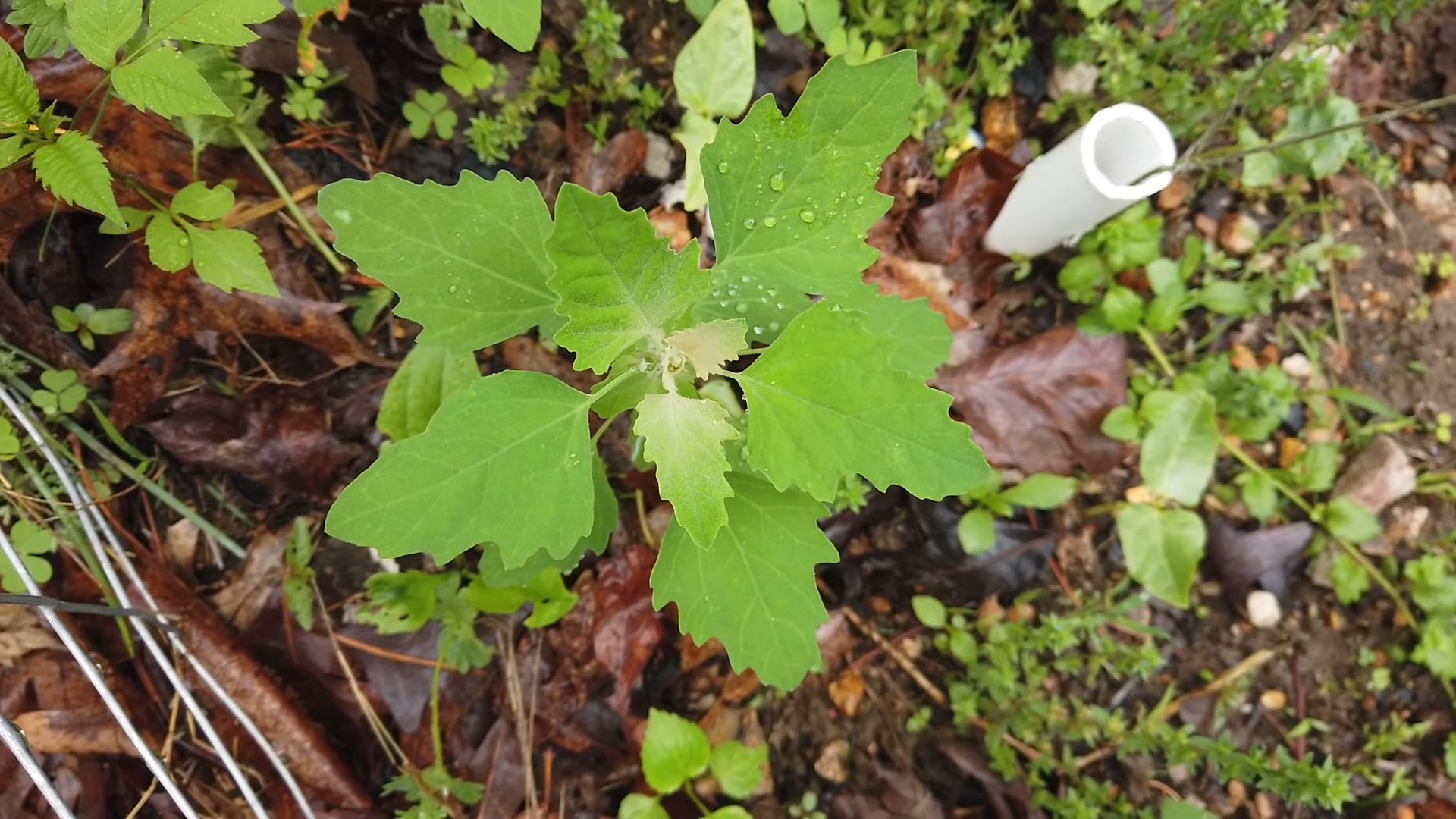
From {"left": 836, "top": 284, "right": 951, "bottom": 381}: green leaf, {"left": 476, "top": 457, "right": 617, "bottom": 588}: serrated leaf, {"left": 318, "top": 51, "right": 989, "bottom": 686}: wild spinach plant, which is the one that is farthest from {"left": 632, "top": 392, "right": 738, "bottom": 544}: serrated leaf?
{"left": 836, "top": 284, "right": 951, "bottom": 381}: green leaf

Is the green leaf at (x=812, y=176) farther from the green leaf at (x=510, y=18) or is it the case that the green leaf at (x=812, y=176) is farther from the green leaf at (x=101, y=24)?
the green leaf at (x=101, y=24)

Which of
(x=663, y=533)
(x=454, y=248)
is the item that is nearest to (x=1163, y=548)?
(x=663, y=533)

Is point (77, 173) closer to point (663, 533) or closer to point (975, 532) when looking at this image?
point (663, 533)

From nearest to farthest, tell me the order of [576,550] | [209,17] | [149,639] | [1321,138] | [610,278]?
[610,278]
[209,17]
[576,550]
[149,639]
[1321,138]

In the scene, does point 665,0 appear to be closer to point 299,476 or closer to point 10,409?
point 299,476

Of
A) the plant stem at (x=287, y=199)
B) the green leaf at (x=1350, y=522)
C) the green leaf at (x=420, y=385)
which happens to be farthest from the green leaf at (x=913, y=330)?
the green leaf at (x=1350, y=522)

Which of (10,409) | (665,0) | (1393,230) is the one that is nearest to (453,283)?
(10,409)
